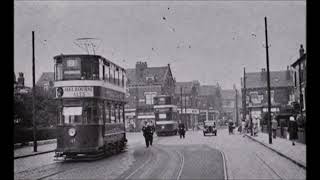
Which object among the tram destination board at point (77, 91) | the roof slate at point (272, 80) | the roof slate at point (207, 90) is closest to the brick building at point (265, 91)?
the roof slate at point (272, 80)

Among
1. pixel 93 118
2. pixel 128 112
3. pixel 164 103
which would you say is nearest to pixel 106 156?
pixel 93 118

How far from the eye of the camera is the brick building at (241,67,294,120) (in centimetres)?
8006

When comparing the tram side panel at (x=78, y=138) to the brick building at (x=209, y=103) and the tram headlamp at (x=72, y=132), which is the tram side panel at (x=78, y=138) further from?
the brick building at (x=209, y=103)

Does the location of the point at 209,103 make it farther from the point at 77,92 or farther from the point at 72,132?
the point at 72,132

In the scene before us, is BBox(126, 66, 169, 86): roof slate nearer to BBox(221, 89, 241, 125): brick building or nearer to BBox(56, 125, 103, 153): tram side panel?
BBox(221, 89, 241, 125): brick building

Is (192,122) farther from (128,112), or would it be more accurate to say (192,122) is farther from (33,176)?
(33,176)

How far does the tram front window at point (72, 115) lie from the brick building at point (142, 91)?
180 feet

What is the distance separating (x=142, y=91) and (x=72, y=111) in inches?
2244

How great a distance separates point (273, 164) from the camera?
16.5 metres

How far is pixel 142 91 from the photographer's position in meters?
76.2

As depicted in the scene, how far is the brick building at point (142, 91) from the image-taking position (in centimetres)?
7481

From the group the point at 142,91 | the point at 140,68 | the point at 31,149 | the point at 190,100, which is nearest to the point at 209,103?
the point at 190,100

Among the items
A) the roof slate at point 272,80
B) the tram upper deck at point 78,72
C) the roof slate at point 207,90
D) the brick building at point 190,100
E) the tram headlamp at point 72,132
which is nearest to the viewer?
the tram headlamp at point 72,132

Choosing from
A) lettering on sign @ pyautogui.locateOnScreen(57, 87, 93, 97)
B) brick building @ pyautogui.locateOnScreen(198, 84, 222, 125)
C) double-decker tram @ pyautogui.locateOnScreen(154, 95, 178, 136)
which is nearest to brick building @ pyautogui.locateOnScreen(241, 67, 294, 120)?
brick building @ pyautogui.locateOnScreen(198, 84, 222, 125)
